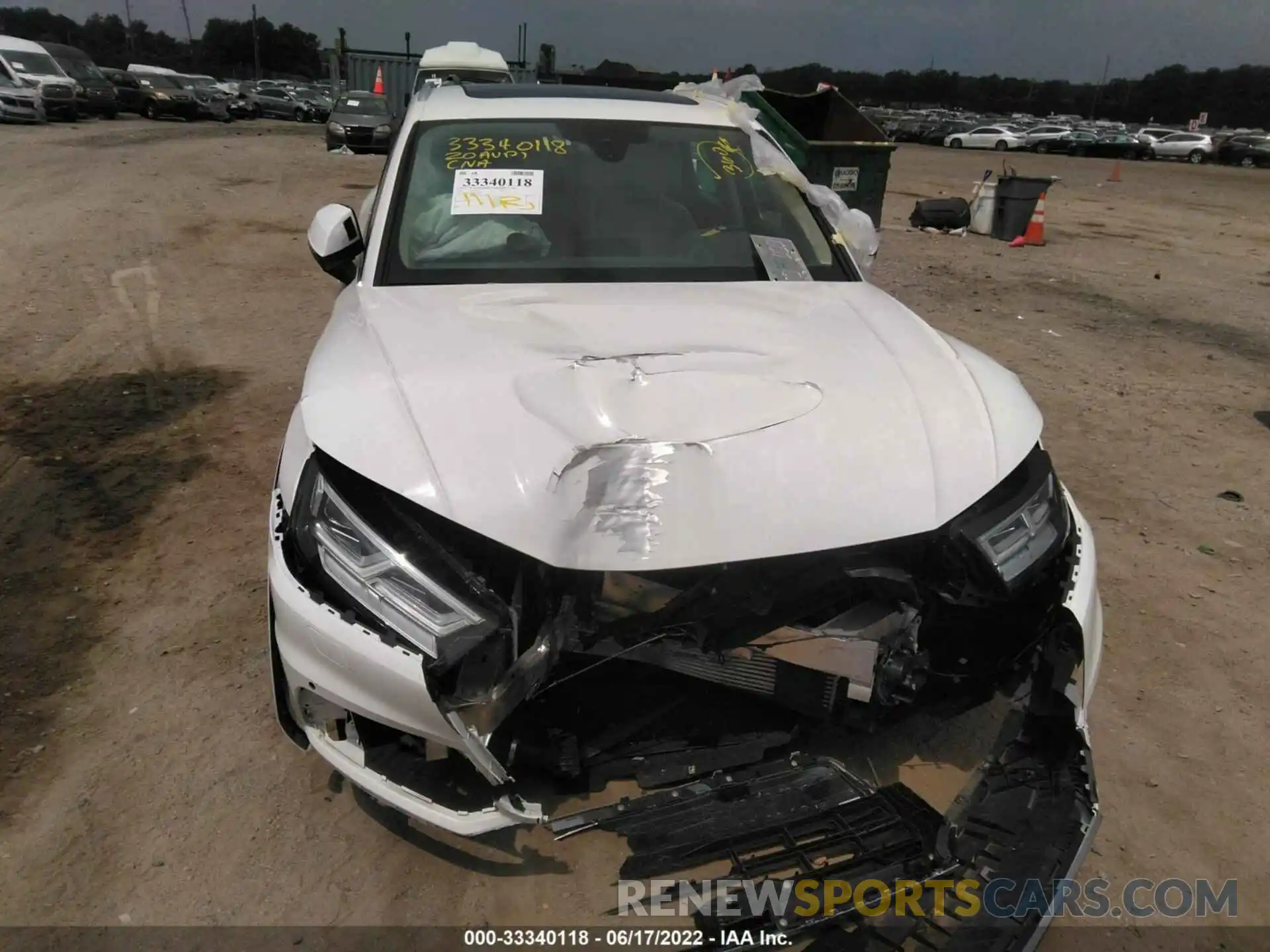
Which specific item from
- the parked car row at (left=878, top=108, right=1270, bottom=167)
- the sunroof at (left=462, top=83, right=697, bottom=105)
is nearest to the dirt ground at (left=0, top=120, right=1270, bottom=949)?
the sunroof at (left=462, top=83, right=697, bottom=105)

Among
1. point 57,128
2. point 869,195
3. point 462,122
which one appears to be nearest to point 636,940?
point 462,122

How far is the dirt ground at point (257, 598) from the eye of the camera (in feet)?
7.59

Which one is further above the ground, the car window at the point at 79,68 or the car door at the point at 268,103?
the car window at the point at 79,68

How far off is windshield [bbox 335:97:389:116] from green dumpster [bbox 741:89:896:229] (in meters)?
12.3

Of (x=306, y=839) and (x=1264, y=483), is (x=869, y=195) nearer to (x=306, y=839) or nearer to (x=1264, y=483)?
(x=1264, y=483)

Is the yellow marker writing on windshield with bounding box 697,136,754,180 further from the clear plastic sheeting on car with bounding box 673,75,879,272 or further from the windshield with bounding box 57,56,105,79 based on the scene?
the windshield with bounding box 57,56,105,79

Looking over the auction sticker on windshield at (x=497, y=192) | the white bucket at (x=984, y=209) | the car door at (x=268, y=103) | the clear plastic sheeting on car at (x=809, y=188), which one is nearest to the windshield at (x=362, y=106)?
the white bucket at (x=984, y=209)

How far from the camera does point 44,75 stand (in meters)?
23.1

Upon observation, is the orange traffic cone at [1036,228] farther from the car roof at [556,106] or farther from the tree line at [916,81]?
the tree line at [916,81]

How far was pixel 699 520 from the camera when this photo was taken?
199 centimetres

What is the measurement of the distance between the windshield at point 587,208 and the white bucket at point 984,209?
9.71 meters

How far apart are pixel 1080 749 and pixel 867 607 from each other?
60 centimetres

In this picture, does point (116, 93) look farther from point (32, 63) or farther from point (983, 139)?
point (983, 139)

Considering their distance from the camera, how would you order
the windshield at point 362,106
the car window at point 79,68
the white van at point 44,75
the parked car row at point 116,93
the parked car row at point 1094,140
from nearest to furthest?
the windshield at point 362,106
the parked car row at point 116,93
the white van at point 44,75
the car window at point 79,68
the parked car row at point 1094,140
